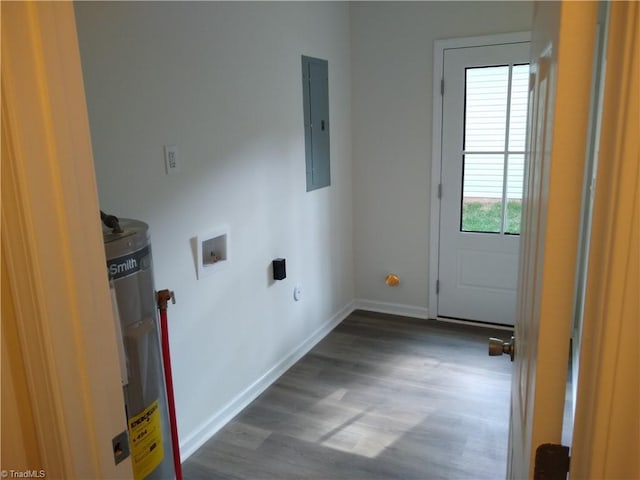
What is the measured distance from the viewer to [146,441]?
1526 millimetres

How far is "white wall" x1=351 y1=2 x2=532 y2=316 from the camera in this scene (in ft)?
11.5

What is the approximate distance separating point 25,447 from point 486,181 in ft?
10.7

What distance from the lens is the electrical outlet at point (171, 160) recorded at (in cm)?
219

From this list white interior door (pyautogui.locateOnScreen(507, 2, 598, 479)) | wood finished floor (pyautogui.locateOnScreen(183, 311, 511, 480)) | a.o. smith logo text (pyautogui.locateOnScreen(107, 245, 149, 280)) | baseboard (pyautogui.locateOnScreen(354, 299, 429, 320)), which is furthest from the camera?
baseboard (pyautogui.locateOnScreen(354, 299, 429, 320))

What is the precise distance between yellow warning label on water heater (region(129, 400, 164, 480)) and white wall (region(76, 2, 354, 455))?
0.74 meters

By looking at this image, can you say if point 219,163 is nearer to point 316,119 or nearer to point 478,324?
point 316,119

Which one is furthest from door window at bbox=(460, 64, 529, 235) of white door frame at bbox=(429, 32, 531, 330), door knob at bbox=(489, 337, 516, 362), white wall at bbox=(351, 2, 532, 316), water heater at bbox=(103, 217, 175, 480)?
water heater at bbox=(103, 217, 175, 480)

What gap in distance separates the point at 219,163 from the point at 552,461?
205cm

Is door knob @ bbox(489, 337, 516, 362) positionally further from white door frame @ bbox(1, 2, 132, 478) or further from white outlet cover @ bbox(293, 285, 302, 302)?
white outlet cover @ bbox(293, 285, 302, 302)

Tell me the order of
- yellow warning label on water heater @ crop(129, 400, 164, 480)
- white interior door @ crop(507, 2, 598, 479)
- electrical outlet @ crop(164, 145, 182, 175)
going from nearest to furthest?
1. white interior door @ crop(507, 2, 598, 479)
2. yellow warning label on water heater @ crop(129, 400, 164, 480)
3. electrical outlet @ crop(164, 145, 182, 175)

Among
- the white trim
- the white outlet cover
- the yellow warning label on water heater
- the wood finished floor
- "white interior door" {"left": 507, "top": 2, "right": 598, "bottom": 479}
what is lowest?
the wood finished floor

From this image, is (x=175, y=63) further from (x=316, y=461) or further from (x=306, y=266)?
(x=316, y=461)

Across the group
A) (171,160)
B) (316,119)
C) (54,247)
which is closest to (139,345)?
(54,247)

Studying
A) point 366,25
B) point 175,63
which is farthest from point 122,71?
point 366,25
